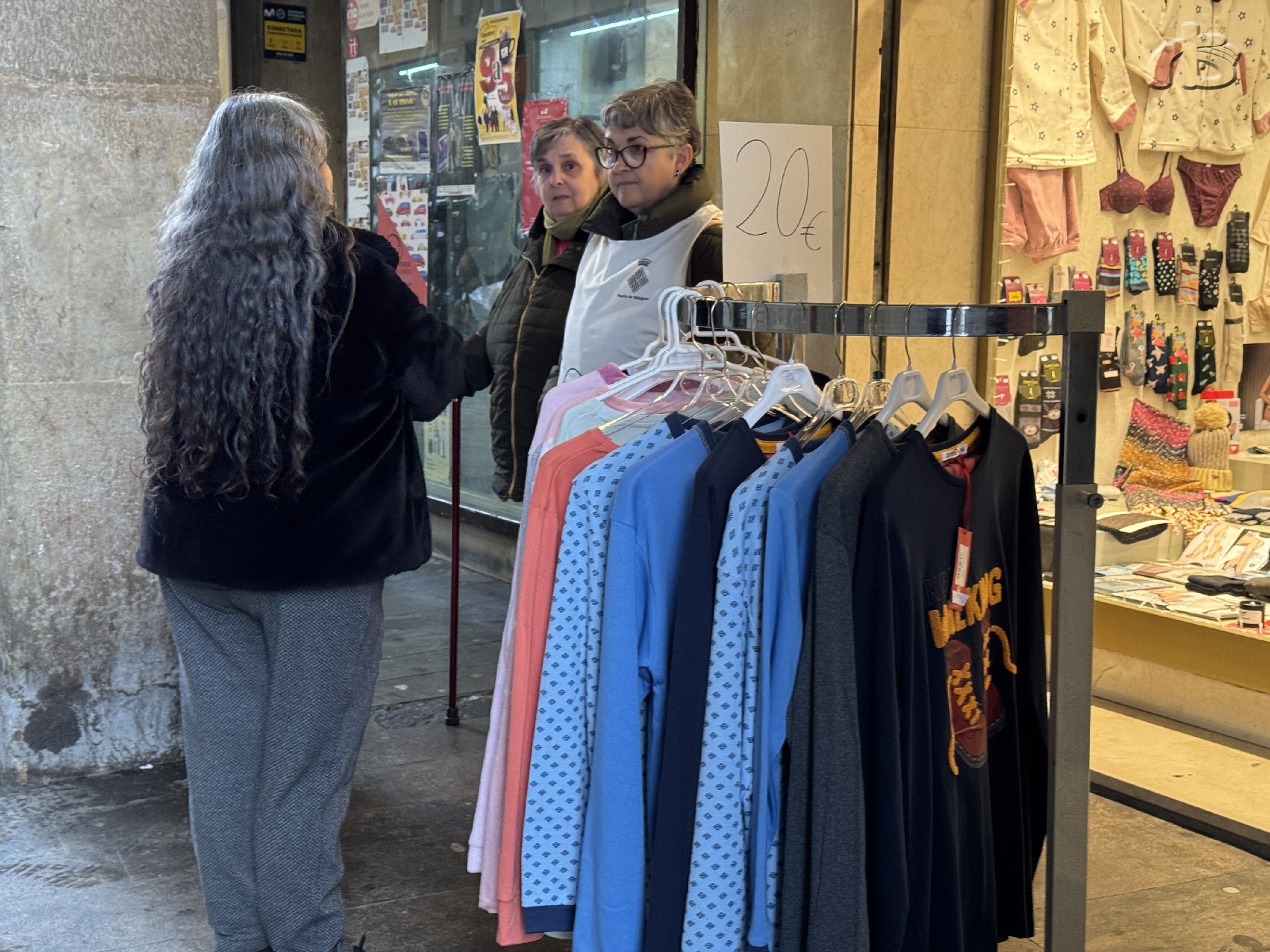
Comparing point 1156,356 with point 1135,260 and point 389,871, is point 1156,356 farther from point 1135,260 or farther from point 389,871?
point 389,871

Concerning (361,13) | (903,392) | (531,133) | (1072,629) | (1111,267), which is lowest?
(1072,629)

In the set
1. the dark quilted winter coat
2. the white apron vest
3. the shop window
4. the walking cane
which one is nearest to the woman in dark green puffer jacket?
the dark quilted winter coat

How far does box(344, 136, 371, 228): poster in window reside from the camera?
23.0 feet

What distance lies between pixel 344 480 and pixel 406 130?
4446mm

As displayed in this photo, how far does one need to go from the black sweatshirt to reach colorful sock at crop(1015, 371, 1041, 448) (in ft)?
9.31

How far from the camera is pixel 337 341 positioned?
8.07ft

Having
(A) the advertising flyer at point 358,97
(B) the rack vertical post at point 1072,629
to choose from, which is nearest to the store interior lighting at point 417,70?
(A) the advertising flyer at point 358,97

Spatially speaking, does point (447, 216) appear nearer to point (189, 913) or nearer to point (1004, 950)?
point (189, 913)

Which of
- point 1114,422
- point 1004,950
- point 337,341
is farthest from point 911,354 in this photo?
point 337,341

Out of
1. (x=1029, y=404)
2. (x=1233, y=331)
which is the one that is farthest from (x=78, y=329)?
(x=1233, y=331)

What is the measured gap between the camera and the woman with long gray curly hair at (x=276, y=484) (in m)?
2.38

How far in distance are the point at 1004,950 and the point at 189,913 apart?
1799 mm

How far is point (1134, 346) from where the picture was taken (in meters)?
5.05

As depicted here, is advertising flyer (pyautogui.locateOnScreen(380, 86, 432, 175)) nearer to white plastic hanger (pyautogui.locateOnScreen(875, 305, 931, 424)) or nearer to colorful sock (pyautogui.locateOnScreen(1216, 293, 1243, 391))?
colorful sock (pyautogui.locateOnScreen(1216, 293, 1243, 391))
